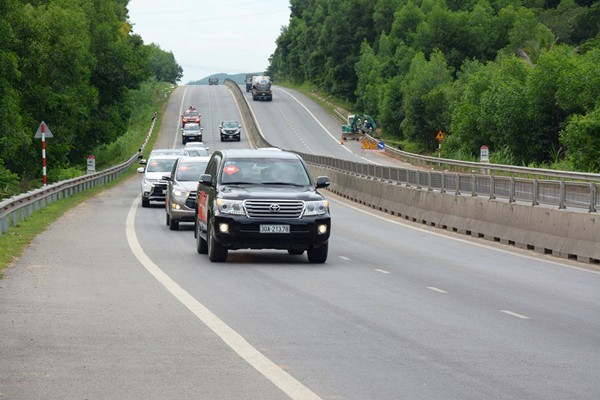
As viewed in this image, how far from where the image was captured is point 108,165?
3351 inches

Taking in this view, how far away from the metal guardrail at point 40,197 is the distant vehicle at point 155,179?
9.89 feet

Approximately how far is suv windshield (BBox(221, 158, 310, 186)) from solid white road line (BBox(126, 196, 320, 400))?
8.37 feet

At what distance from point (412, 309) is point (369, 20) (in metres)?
152

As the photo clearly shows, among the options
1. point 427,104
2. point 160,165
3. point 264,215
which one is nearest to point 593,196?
point 264,215

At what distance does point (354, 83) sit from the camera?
152 meters

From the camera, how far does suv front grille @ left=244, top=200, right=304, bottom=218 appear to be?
62.7ft

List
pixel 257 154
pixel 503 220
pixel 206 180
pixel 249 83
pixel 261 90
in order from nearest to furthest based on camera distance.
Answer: pixel 206 180, pixel 257 154, pixel 503 220, pixel 261 90, pixel 249 83

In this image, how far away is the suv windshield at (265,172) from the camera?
66.5 feet

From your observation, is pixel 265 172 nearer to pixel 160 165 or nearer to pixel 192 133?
pixel 160 165

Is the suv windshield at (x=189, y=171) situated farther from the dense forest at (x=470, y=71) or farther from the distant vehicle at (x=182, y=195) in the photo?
the dense forest at (x=470, y=71)

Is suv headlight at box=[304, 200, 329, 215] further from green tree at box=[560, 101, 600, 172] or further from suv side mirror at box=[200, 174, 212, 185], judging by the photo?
green tree at box=[560, 101, 600, 172]

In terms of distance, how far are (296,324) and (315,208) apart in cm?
744

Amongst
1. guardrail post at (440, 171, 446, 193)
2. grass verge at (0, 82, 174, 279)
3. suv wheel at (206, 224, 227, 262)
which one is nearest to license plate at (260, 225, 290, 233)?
suv wheel at (206, 224, 227, 262)

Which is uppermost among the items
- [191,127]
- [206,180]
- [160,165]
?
[206,180]
